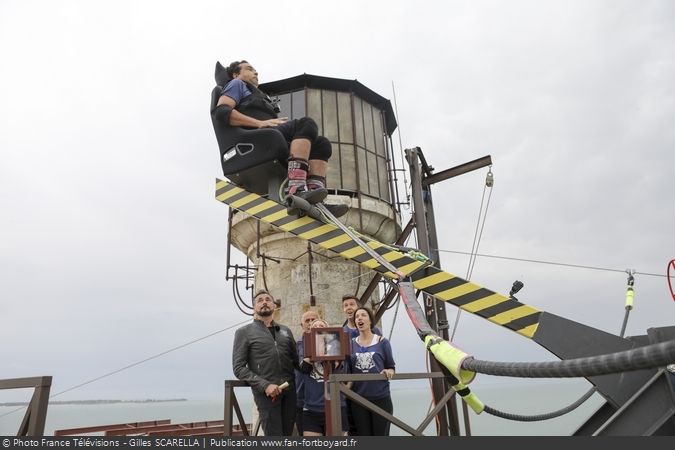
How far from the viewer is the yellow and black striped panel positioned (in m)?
3.58

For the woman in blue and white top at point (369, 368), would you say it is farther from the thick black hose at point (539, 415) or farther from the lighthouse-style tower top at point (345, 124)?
the lighthouse-style tower top at point (345, 124)

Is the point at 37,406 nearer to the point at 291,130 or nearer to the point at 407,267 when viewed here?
the point at 407,267

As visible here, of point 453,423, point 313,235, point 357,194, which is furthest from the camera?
point 357,194

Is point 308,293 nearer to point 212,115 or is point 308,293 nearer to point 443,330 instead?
point 443,330

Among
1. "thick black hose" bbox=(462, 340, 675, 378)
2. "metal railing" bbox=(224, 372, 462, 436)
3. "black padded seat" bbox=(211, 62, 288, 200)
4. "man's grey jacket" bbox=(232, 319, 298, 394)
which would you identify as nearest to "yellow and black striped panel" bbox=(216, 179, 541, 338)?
"black padded seat" bbox=(211, 62, 288, 200)

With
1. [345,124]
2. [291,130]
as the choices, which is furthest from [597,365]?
[345,124]

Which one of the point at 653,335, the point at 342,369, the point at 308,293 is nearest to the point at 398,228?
the point at 308,293

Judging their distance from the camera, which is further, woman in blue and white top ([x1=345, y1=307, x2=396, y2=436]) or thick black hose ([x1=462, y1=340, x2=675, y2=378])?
woman in blue and white top ([x1=345, y1=307, x2=396, y2=436])

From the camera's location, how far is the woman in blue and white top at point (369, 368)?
4086 millimetres

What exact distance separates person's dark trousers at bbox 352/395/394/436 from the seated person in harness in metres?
2.08

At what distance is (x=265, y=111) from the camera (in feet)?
18.0

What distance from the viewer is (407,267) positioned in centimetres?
430

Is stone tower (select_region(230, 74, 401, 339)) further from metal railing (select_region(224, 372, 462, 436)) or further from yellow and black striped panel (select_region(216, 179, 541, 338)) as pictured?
metal railing (select_region(224, 372, 462, 436))

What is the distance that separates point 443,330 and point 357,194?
4.09m
